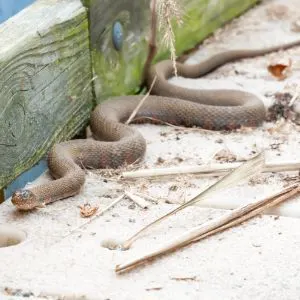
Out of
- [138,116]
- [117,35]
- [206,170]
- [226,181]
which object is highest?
[117,35]

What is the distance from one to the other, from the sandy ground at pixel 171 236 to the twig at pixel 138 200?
0.8 inches

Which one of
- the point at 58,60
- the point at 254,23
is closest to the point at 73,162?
the point at 58,60

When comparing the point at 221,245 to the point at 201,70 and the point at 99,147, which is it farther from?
the point at 201,70

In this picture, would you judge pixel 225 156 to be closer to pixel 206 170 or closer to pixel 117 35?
pixel 206 170

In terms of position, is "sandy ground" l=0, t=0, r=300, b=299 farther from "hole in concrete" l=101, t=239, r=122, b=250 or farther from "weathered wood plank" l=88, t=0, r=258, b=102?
"weathered wood plank" l=88, t=0, r=258, b=102

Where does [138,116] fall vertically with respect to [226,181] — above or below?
below

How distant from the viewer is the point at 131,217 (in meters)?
3.71

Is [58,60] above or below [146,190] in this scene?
above

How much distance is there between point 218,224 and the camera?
3492 mm

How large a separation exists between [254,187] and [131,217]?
0.57 meters

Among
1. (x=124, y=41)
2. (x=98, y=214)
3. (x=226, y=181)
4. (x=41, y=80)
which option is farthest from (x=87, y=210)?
(x=124, y=41)

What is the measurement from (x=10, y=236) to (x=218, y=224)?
2.56 ft

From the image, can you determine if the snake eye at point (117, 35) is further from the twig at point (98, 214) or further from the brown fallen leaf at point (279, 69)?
the twig at point (98, 214)

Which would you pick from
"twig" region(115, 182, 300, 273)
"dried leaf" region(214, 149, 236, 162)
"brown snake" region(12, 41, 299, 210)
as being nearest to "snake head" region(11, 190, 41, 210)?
"brown snake" region(12, 41, 299, 210)
